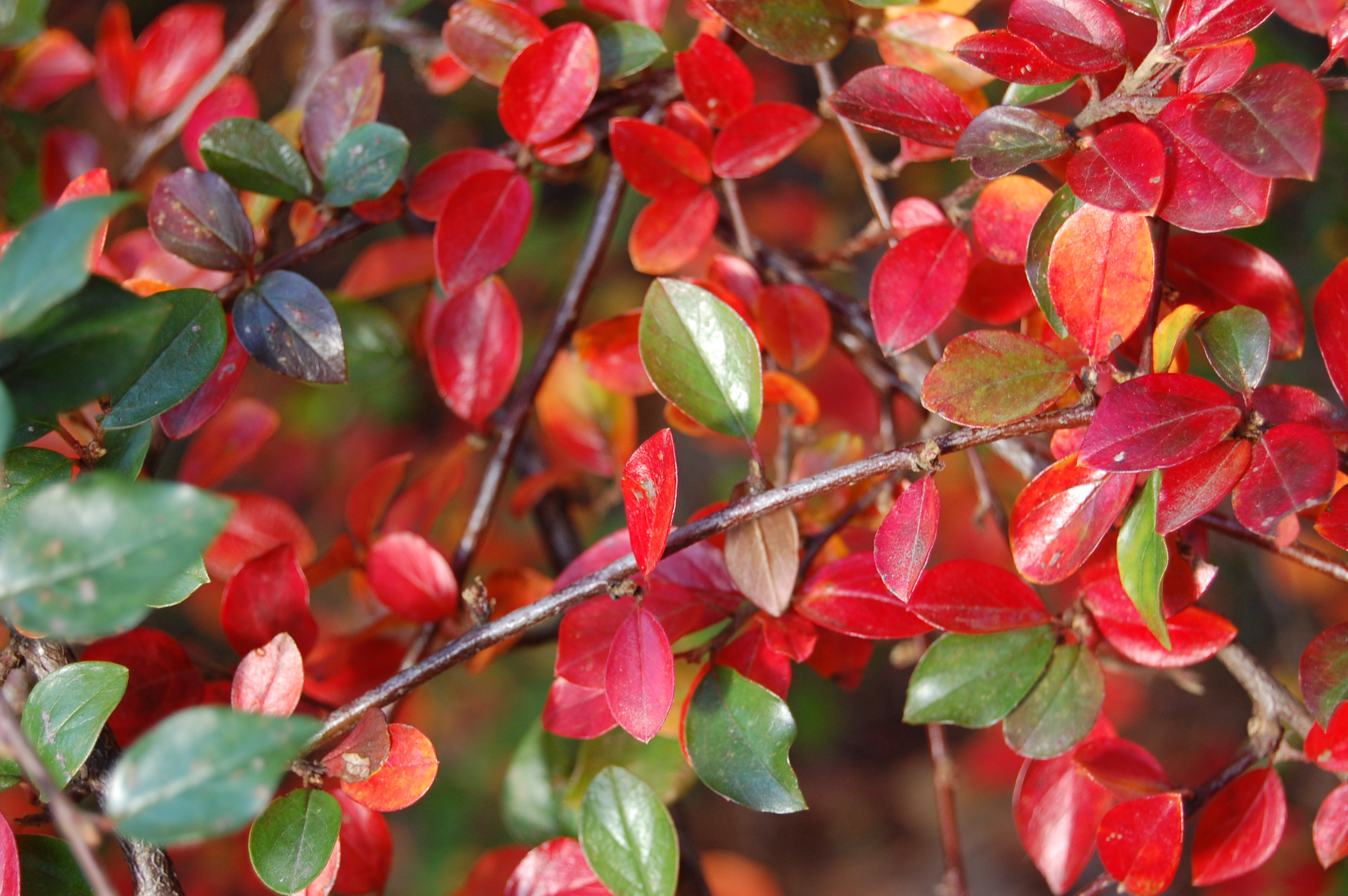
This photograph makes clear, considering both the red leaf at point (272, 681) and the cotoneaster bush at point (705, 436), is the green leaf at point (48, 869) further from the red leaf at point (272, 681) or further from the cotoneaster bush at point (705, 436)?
the red leaf at point (272, 681)

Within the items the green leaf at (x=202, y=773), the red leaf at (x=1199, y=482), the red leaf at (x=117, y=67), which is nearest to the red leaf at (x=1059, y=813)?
the red leaf at (x=1199, y=482)

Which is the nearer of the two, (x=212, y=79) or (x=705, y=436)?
(x=705, y=436)

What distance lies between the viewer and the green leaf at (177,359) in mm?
417

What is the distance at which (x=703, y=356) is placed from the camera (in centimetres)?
49

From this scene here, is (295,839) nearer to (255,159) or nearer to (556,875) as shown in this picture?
(556,875)

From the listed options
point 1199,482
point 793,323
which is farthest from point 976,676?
point 793,323

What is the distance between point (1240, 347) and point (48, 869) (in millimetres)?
689

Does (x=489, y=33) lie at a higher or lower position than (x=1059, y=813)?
higher

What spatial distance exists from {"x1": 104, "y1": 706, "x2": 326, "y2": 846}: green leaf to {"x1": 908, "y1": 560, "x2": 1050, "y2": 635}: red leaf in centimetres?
32

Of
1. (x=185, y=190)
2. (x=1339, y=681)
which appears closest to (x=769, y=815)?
(x=1339, y=681)

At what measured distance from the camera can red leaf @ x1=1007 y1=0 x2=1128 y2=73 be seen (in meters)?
0.40

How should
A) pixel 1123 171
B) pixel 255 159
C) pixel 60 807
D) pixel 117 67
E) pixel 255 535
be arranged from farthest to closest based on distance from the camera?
pixel 117 67 < pixel 255 535 < pixel 255 159 < pixel 1123 171 < pixel 60 807

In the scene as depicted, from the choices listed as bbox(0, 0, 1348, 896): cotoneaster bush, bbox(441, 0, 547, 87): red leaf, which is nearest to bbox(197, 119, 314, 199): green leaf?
bbox(0, 0, 1348, 896): cotoneaster bush

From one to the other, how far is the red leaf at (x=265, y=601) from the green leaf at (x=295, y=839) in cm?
11
